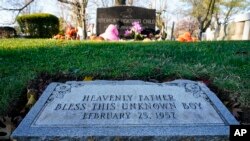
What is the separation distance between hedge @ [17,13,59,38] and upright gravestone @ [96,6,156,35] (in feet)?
12.1

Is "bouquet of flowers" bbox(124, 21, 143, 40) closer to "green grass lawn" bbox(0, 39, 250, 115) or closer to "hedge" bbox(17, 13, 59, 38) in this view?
"green grass lawn" bbox(0, 39, 250, 115)

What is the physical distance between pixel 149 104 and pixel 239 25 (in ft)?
45.8

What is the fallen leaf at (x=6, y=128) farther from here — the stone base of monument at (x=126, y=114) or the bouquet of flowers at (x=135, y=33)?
the bouquet of flowers at (x=135, y=33)

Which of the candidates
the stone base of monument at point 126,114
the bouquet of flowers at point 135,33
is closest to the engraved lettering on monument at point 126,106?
the stone base of monument at point 126,114

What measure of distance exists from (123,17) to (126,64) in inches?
336

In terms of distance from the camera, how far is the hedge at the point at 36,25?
1535 cm

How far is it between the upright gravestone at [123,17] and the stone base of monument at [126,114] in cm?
911

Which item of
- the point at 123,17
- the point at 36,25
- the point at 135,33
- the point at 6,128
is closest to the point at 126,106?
the point at 6,128

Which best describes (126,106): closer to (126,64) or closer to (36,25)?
(126,64)

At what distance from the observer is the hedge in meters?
15.4

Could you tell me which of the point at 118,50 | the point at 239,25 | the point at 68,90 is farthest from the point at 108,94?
the point at 239,25

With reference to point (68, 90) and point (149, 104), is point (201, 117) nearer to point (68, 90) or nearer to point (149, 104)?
point (149, 104)

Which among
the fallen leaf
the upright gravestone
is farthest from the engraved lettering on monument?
the upright gravestone

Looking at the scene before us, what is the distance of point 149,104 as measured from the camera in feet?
10.3
